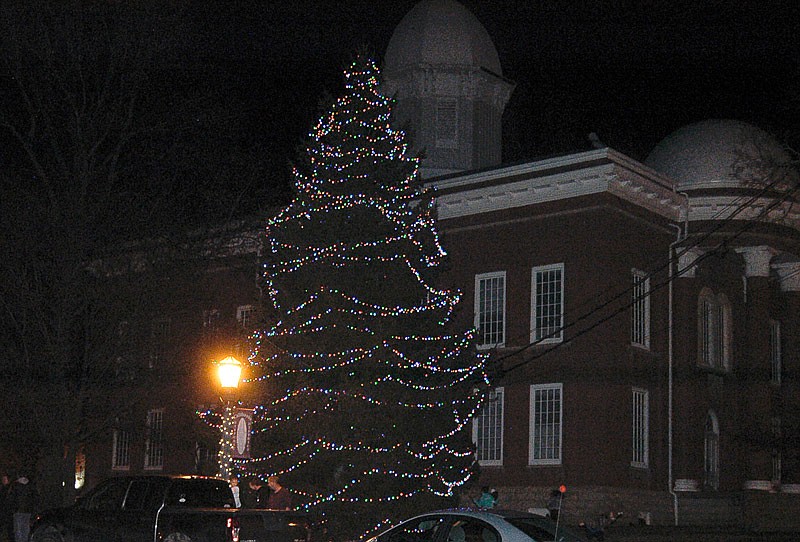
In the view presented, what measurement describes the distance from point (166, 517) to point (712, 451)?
73.5 ft

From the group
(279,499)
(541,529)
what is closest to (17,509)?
(279,499)

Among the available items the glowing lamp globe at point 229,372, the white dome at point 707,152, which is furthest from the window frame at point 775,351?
the glowing lamp globe at point 229,372

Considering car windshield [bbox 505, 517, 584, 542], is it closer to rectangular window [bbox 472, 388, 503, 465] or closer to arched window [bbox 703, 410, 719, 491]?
rectangular window [bbox 472, 388, 503, 465]

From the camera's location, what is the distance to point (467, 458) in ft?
88.5

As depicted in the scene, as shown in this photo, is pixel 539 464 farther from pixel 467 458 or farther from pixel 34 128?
pixel 34 128

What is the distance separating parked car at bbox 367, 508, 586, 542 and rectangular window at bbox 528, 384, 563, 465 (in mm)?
16857

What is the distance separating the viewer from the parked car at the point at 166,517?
17.9 metres

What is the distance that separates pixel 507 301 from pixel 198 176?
979 centimetres

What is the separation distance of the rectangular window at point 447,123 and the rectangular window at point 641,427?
12.5 metres

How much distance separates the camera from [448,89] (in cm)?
4303

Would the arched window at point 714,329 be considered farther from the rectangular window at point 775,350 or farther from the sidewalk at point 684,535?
the sidewalk at point 684,535

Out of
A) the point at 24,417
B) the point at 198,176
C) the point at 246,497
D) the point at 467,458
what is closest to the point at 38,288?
the point at 24,417

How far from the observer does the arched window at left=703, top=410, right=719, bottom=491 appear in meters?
35.9

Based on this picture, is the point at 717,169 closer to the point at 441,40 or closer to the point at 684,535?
the point at 441,40
